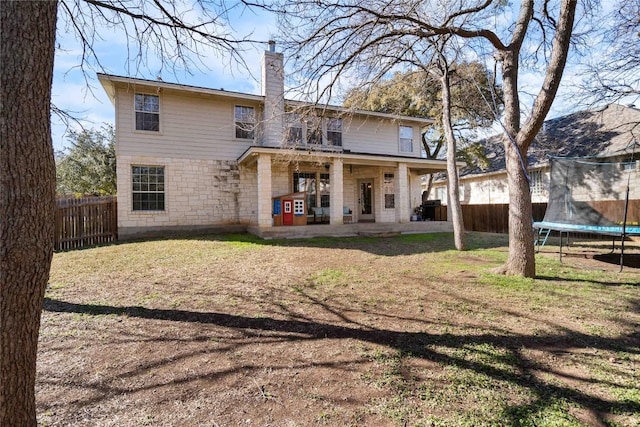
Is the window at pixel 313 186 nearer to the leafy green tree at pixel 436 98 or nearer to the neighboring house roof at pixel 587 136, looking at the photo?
the leafy green tree at pixel 436 98

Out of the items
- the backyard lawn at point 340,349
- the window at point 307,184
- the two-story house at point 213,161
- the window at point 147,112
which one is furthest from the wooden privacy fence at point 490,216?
the window at point 147,112

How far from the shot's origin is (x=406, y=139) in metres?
16.0

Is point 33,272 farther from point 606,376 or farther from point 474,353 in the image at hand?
point 606,376

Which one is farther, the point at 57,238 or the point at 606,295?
the point at 57,238

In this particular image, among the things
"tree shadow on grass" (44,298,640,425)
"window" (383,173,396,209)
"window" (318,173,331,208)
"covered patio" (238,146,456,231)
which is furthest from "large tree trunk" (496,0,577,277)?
"window" (383,173,396,209)

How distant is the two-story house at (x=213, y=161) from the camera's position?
36.3ft

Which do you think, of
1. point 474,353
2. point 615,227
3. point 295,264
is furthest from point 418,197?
point 474,353

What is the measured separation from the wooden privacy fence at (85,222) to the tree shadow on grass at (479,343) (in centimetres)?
701

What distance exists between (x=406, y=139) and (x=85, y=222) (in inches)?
555

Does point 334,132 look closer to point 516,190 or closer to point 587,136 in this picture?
point 516,190

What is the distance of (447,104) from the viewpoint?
8695mm

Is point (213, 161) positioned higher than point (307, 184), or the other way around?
point (213, 161)

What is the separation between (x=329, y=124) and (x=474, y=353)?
40.4 feet

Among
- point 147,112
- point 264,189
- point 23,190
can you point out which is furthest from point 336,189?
point 23,190
